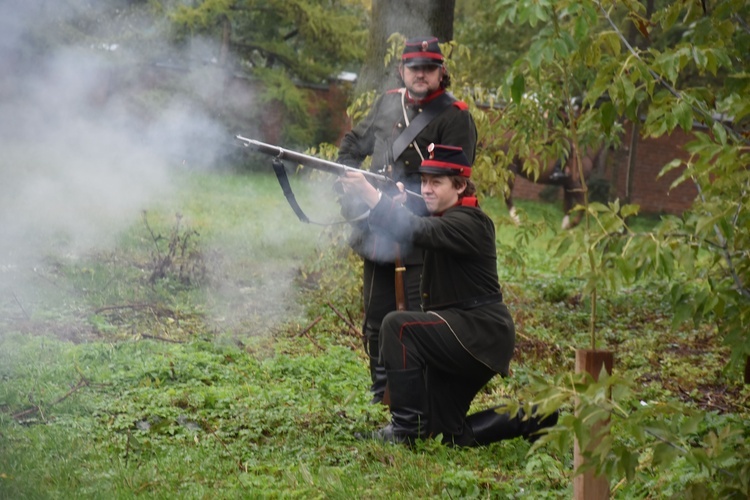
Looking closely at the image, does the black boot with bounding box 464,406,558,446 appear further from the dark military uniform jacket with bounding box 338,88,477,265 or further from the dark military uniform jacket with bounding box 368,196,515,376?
the dark military uniform jacket with bounding box 338,88,477,265

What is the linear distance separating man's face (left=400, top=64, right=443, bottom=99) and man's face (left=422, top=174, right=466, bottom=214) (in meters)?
0.93

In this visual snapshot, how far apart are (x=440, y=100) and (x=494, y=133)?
2573mm

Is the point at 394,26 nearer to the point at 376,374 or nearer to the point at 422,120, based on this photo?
the point at 422,120

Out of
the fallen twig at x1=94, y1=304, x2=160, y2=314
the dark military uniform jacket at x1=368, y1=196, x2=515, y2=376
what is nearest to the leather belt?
the dark military uniform jacket at x1=368, y1=196, x2=515, y2=376

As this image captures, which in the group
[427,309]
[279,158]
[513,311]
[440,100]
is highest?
[440,100]

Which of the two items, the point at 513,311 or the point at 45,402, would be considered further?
the point at 513,311

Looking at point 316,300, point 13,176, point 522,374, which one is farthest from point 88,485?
point 13,176

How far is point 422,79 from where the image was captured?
6.06m

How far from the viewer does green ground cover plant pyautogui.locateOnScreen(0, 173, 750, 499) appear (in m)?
4.25

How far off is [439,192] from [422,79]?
1.08 metres

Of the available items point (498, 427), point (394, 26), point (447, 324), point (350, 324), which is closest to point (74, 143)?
point (350, 324)

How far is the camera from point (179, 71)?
11742mm

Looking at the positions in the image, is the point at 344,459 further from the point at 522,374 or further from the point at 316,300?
the point at 316,300

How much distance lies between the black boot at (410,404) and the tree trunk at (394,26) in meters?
4.81
